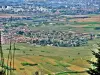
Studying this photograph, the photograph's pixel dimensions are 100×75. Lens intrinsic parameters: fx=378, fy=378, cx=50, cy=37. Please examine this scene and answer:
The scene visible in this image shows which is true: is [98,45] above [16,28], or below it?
above

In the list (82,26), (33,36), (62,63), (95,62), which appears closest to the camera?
(95,62)

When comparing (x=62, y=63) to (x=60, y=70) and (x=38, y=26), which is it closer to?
(x=60, y=70)

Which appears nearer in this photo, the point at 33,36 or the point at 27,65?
the point at 27,65

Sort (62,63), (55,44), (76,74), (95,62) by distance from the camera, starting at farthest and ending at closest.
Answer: (55,44) → (62,63) → (76,74) → (95,62)

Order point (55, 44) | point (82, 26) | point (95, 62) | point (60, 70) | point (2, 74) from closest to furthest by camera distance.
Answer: point (2, 74) → point (95, 62) → point (60, 70) → point (55, 44) → point (82, 26)

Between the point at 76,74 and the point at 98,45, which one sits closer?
the point at 98,45

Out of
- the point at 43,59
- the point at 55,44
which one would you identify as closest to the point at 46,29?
the point at 55,44

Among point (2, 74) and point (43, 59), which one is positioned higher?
point (2, 74)

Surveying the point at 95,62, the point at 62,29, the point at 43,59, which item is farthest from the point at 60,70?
the point at 62,29

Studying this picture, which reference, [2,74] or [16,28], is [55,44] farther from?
[2,74]
